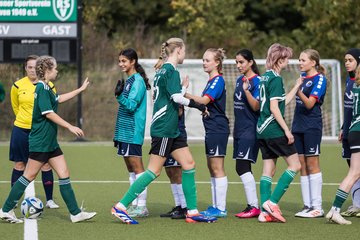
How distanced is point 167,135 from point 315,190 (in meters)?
1.99

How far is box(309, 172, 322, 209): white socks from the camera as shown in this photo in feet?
35.8

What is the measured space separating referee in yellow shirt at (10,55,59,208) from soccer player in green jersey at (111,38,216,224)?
178cm

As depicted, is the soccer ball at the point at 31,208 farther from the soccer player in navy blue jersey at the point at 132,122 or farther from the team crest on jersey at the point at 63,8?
the team crest on jersey at the point at 63,8

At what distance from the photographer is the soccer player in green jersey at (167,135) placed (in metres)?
10.0

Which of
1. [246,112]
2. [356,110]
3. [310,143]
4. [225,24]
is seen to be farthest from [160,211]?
[225,24]

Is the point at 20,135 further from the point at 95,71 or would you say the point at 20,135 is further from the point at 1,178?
the point at 95,71

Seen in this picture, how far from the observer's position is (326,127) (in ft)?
73.1

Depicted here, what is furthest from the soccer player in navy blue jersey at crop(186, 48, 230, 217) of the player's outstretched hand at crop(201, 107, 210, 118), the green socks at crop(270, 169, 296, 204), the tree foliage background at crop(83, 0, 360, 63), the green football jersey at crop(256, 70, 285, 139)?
the tree foliage background at crop(83, 0, 360, 63)

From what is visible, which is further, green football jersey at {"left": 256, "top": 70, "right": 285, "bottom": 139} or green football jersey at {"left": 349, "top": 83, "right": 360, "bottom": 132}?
green football jersey at {"left": 256, "top": 70, "right": 285, "bottom": 139}

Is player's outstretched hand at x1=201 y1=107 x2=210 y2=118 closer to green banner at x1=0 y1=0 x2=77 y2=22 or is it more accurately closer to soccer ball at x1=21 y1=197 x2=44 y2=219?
soccer ball at x1=21 y1=197 x2=44 y2=219

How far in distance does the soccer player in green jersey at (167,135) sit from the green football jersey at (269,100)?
0.67 m

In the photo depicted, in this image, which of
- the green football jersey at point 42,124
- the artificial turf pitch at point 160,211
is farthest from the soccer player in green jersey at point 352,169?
the green football jersey at point 42,124

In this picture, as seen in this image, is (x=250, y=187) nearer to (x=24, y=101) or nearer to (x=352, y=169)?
(x=352, y=169)

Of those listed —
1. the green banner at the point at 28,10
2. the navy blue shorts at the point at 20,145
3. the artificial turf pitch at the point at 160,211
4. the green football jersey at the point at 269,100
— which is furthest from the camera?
the green banner at the point at 28,10
